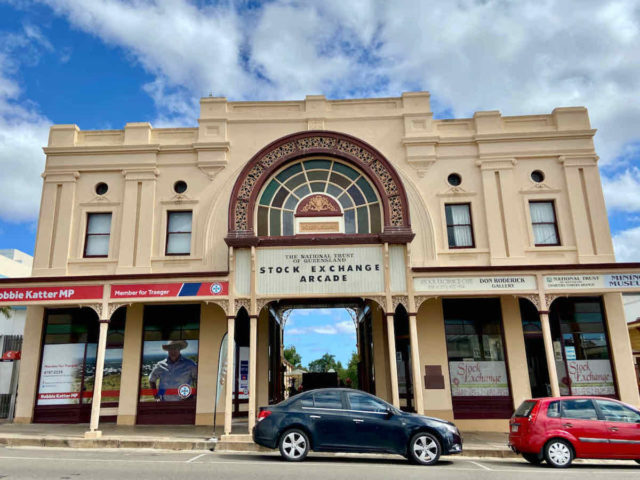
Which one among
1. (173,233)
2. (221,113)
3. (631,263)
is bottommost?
(631,263)

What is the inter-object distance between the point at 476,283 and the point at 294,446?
25.3 feet

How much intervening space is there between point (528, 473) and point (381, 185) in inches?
386

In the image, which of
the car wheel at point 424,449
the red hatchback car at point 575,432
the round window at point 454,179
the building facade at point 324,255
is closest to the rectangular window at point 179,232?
the building facade at point 324,255

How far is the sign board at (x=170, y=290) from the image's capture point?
48.2ft

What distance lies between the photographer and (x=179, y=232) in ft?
58.2

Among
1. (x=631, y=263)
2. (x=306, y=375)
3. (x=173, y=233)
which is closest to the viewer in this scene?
(x=631, y=263)

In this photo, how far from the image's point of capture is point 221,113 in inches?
734

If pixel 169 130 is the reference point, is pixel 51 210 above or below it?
below

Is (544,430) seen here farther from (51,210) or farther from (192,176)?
(51,210)

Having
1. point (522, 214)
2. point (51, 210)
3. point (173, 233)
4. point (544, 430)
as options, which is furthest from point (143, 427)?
point (522, 214)

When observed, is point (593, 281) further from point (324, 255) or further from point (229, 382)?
point (229, 382)

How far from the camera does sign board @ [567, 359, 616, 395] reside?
52.3 ft

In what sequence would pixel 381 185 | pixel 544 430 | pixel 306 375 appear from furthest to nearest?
1. pixel 306 375
2. pixel 381 185
3. pixel 544 430

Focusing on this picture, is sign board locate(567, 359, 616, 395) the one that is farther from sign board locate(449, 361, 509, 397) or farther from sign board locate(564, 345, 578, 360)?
sign board locate(449, 361, 509, 397)
